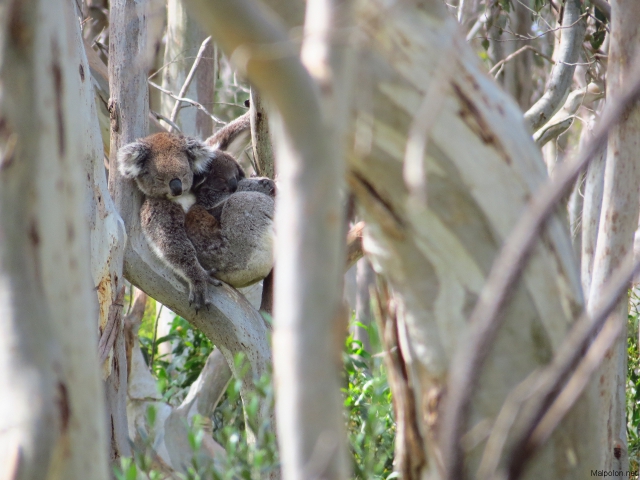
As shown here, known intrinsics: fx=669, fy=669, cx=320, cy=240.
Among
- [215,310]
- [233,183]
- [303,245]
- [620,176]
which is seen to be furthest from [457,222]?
[233,183]

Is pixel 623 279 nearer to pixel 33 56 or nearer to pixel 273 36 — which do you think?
pixel 273 36

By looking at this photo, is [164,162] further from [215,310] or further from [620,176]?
[620,176]

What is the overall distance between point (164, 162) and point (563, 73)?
8.81 ft

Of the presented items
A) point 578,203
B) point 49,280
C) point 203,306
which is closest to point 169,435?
point 203,306

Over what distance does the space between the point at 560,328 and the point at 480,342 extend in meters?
0.72

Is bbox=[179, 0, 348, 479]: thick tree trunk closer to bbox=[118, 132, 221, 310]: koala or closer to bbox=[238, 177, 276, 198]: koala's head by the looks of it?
bbox=[118, 132, 221, 310]: koala

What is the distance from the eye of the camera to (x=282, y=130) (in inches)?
36.9

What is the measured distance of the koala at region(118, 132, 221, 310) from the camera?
3557 mm

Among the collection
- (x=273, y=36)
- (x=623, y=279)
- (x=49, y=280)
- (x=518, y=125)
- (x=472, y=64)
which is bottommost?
(x=623, y=279)

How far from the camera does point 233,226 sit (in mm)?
4262

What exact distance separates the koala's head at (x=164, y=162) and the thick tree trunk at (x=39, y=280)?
7.49ft

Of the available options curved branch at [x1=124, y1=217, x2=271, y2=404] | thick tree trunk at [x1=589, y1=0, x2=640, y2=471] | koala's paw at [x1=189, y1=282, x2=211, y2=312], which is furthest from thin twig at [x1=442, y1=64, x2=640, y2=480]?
koala's paw at [x1=189, y1=282, x2=211, y2=312]

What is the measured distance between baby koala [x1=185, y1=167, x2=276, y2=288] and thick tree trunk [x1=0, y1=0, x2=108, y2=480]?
2731 mm

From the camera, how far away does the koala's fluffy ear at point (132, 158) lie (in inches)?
140
